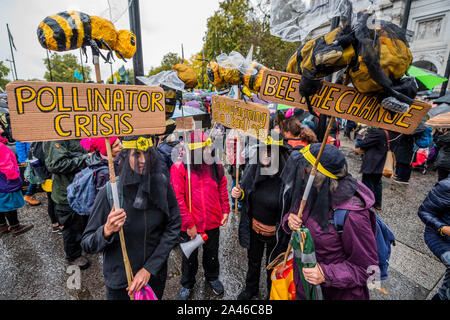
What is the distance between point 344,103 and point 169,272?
10.2ft

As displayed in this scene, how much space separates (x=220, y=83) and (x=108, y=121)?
1.56m

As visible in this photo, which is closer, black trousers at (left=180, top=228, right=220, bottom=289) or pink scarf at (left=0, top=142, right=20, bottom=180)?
black trousers at (left=180, top=228, right=220, bottom=289)

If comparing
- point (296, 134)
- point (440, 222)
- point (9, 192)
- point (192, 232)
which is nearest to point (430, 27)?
point (296, 134)

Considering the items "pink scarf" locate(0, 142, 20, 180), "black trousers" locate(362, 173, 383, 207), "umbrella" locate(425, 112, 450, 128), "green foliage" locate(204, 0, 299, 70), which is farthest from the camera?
"green foliage" locate(204, 0, 299, 70)

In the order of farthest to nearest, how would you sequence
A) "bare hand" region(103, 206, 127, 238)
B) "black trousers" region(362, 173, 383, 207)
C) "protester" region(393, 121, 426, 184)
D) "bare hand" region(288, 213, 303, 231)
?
"protester" region(393, 121, 426, 184) → "black trousers" region(362, 173, 383, 207) → "bare hand" region(288, 213, 303, 231) → "bare hand" region(103, 206, 127, 238)

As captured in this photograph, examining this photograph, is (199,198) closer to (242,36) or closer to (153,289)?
(153,289)

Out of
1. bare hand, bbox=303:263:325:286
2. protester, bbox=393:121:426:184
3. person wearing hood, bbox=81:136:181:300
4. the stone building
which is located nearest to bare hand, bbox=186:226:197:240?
person wearing hood, bbox=81:136:181:300

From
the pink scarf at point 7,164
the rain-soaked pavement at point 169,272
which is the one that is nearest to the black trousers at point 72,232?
the rain-soaked pavement at point 169,272

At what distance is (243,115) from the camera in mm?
2480

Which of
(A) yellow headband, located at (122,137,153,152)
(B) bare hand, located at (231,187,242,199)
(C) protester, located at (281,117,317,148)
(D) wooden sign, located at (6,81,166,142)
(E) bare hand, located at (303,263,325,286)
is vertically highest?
(D) wooden sign, located at (6,81,166,142)

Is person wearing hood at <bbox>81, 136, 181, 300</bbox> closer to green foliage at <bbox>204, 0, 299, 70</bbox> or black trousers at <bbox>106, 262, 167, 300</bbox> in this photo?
black trousers at <bbox>106, 262, 167, 300</bbox>

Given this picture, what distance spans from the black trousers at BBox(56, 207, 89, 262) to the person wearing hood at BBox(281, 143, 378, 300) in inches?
118

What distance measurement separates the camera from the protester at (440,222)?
202cm

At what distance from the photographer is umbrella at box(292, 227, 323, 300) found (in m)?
1.61
